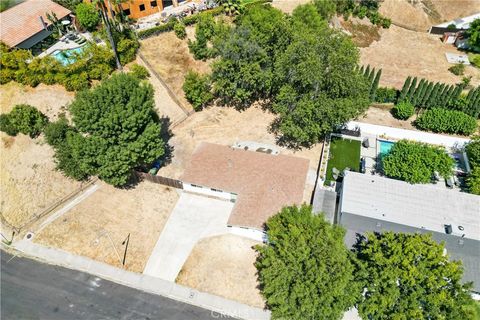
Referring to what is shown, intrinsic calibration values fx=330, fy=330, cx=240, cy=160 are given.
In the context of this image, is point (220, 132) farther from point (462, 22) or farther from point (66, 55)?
point (462, 22)

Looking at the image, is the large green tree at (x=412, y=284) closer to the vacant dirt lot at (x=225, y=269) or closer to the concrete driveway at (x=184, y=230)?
the vacant dirt lot at (x=225, y=269)

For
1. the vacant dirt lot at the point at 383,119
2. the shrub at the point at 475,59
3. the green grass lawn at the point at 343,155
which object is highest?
the shrub at the point at 475,59

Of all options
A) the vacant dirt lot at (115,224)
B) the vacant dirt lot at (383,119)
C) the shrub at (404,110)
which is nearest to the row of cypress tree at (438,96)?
the shrub at (404,110)

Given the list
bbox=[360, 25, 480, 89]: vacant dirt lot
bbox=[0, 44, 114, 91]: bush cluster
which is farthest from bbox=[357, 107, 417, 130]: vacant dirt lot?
bbox=[0, 44, 114, 91]: bush cluster

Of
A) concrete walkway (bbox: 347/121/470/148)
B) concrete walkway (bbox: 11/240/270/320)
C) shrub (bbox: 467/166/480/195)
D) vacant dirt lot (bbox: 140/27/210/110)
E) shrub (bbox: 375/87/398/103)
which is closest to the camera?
concrete walkway (bbox: 11/240/270/320)

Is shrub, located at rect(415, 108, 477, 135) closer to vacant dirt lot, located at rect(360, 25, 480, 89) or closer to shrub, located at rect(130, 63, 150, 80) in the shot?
vacant dirt lot, located at rect(360, 25, 480, 89)

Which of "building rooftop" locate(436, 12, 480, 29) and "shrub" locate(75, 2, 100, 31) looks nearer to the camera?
"shrub" locate(75, 2, 100, 31)

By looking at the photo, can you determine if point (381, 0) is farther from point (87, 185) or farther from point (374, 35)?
point (87, 185)
